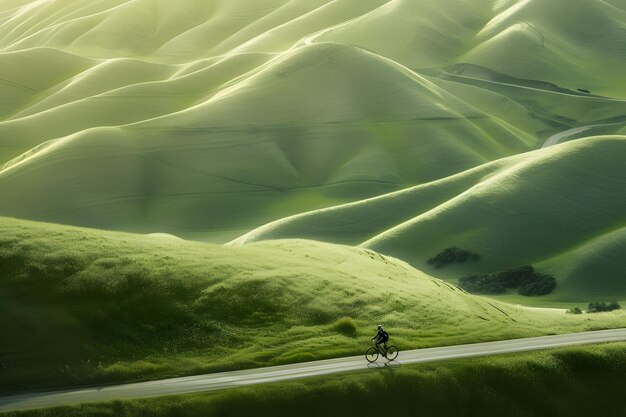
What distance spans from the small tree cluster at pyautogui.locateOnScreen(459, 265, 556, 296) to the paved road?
4319cm

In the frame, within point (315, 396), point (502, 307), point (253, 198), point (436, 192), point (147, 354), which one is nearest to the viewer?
point (315, 396)

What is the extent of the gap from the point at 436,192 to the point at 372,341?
86.0m

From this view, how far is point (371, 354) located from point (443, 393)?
4145 millimetres

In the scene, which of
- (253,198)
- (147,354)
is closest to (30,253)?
(147,354)

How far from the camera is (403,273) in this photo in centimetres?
6481

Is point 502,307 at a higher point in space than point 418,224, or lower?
lower

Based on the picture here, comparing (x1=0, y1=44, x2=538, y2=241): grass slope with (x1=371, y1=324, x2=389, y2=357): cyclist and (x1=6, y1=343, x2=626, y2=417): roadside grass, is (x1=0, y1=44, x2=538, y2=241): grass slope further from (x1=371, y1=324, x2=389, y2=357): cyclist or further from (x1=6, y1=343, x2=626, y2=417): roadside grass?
(x1=6, y1=343, x2=626, y2=417): roadside grass

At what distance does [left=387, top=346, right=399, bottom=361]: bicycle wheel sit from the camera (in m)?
45.4

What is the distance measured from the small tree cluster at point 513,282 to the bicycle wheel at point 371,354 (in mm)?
50892

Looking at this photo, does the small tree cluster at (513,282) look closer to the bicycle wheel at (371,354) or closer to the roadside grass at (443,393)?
the roadside grass at (443,393)

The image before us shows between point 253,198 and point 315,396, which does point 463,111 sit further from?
point 315,396

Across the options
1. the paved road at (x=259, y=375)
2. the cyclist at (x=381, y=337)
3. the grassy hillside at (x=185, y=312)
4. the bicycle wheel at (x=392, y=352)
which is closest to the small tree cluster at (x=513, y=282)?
the grassy hillside at (x=185, y=312)

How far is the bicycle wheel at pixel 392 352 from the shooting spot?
149 feet

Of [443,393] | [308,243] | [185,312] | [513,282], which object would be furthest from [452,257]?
[443,393]
